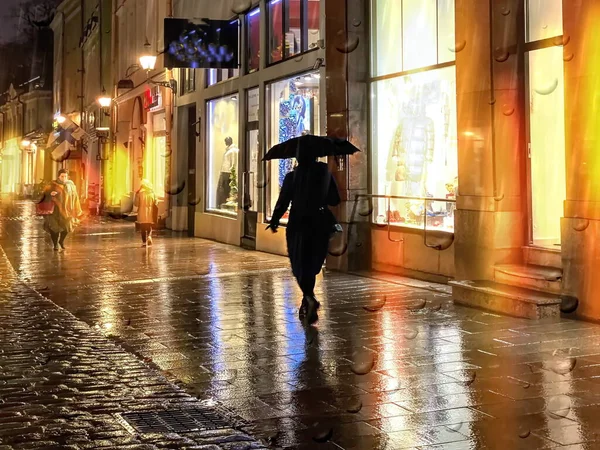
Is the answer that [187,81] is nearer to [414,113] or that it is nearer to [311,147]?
[414,113]

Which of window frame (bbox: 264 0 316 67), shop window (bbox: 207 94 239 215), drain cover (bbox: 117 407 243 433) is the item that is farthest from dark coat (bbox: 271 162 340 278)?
shop window (bbox: 207 94 239 215)

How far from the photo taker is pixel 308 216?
978 centimetres

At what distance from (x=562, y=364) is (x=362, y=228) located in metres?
7.42

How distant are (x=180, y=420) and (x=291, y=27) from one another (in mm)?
13155

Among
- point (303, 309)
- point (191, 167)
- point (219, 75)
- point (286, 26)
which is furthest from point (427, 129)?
point (191, 167)

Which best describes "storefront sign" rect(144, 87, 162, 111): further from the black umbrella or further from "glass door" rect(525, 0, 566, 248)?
"glass door" rect(525, 0, 566, 248)

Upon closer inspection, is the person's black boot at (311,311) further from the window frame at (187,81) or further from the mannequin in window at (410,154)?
the window frame at (187,81)

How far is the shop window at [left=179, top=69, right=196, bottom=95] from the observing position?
80.1 feet

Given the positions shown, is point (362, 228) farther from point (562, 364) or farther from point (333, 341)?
point (562, 364)

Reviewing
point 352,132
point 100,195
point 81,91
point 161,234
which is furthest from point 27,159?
point 352,132

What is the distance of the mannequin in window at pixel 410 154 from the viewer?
13.6m

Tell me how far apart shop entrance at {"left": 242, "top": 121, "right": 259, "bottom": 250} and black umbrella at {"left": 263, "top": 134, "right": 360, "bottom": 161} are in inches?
358

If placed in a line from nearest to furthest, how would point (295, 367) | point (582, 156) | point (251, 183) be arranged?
point (295, 367)
point (582, 156)
point (251, 183)

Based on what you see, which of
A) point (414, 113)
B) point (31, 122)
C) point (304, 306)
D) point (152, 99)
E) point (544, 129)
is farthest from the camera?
point (31, 122)
